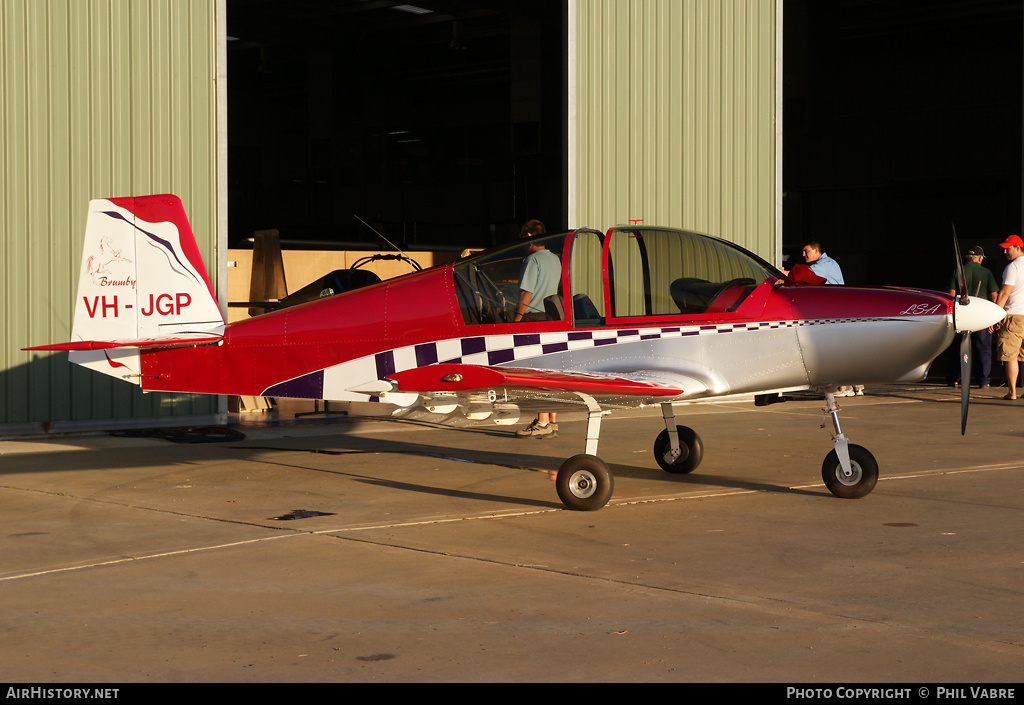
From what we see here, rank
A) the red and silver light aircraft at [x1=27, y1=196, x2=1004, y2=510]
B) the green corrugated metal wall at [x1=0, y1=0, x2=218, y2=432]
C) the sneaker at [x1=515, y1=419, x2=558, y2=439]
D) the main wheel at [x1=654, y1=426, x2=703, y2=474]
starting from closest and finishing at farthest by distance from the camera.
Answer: the red and silver light aircraft at [x1=27, y1=196, x2=1004, y2=510] → the main wheel at [x1=654, y1=426, x2=703, y2=474] → the green corrugated metal wall at [x1=0, y1=0, x2=218, y2=432] → the sneaker at [x1=515, y1=419, x2=558, y2=439]

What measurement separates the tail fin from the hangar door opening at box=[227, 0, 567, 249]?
56.3 feet

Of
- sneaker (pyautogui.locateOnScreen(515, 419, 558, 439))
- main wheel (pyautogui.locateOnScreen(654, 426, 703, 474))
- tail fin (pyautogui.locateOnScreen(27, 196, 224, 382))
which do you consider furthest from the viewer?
sneaker (pyautogui.locateOnScreen(515, 419, 558, 439))

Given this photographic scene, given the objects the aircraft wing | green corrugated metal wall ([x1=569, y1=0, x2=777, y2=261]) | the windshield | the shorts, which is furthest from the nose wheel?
the shorts

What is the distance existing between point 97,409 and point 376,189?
1091 inches

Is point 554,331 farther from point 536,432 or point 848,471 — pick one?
point 536,432

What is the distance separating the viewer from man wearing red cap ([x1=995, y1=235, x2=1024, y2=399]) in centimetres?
1298

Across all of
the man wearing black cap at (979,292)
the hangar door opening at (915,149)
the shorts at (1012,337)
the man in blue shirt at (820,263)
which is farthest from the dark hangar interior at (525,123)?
the man in blue shirt at (820,263)

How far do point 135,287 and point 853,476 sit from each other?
16.0 ft

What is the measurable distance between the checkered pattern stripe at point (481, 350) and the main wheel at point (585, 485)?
2.65 feet

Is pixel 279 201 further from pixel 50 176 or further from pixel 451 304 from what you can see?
pixel 451 304

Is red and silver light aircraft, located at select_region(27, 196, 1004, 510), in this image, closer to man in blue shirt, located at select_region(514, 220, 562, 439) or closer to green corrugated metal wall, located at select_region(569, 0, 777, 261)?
man in blue shirt, located at select_region(514, 220, 562, 439)

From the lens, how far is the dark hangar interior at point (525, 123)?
80.2 ft

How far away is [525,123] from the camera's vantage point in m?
24.6

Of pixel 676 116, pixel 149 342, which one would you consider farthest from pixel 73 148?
pixel 676 116
